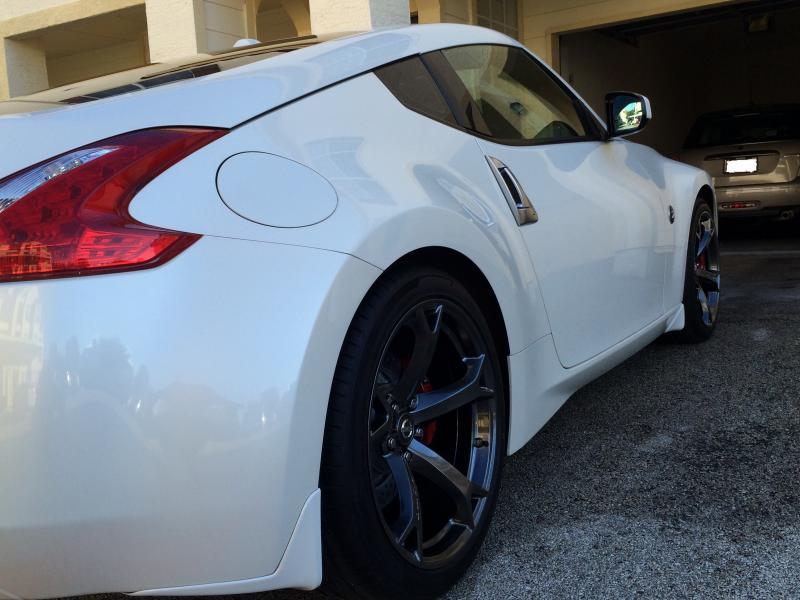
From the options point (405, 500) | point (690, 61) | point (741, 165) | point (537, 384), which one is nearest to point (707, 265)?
point (537, 384)

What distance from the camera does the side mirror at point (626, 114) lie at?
3262 millimetres

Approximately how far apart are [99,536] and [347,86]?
1133 millimetres

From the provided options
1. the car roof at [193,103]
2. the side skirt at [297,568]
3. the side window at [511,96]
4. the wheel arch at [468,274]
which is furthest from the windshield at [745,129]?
the side skirt at [297,568]

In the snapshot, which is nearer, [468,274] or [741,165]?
[468,274]

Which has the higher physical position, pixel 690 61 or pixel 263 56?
pixel 690 61

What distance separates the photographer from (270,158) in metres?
1.66

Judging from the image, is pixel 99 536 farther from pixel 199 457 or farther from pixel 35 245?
pixel 35 245

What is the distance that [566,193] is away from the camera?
8.61 ft

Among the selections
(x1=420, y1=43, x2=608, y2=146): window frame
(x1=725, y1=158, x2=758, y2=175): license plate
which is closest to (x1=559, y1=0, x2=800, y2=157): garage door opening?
(x1=725, y1=158, x2=758, y2=175): license plate

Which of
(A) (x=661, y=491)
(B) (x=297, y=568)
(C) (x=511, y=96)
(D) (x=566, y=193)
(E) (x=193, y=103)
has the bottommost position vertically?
(A) (x=661, y=491)

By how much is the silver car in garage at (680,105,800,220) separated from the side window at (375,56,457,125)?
810 centimetres

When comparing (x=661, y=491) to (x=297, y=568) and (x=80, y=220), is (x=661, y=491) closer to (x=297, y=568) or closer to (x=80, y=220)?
(x=297, y=568)

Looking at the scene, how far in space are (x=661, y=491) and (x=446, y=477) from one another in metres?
0.88

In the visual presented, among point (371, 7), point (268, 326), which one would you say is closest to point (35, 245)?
point (268, 326)
